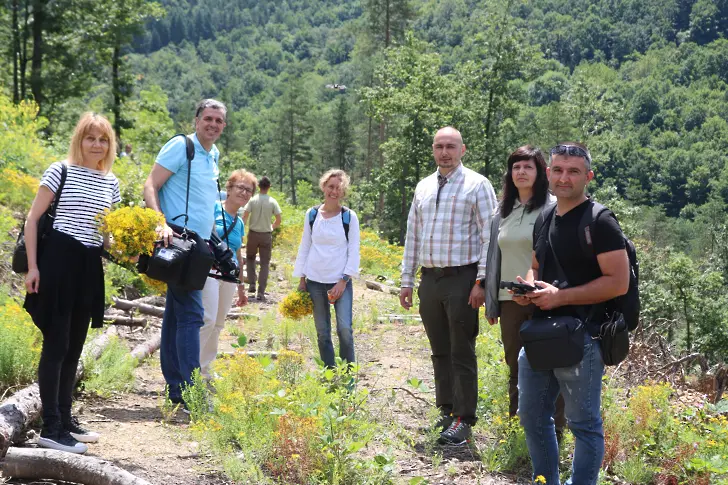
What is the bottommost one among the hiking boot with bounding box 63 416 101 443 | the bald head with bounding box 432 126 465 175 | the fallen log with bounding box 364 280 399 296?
the fallen log with bounding box 364 280 399 296

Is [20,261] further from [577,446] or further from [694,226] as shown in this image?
[694,226]

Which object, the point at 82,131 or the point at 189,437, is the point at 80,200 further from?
the point at 189,437

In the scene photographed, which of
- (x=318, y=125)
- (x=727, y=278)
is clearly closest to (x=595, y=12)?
(x=318, y=125)

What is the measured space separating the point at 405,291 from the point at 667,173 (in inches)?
4629

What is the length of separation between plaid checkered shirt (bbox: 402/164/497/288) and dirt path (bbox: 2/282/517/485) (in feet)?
3.83

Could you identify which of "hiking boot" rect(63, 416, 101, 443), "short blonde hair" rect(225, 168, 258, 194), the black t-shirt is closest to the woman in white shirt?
"short blonde hair" rect(225, 168, 258, 194)

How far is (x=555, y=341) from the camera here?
3.61m

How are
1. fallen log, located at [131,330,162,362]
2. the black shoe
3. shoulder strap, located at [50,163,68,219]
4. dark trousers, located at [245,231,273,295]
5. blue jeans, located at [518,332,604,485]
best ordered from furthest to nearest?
1. dark trousers, located at [245,231,273,295]
2. fallen log, located at [131,330,162,362]
3. the black shoe
4. shoulder strap, located at [50,163,68,219]
5. blue jeans, located at [518,332,604,485]

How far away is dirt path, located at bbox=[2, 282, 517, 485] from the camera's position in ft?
13.9

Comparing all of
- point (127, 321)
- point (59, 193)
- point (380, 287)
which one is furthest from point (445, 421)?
point (380, 287)

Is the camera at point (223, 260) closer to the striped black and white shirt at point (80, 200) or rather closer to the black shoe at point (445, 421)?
the striped black and white shirt at point (80, 200)

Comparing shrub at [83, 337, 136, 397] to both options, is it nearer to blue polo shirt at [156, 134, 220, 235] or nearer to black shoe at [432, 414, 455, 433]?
blue polo shirt at [156, 134, 220, 235]

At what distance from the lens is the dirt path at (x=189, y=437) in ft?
13.9

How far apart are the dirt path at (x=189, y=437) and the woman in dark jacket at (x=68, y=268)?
0.32m
